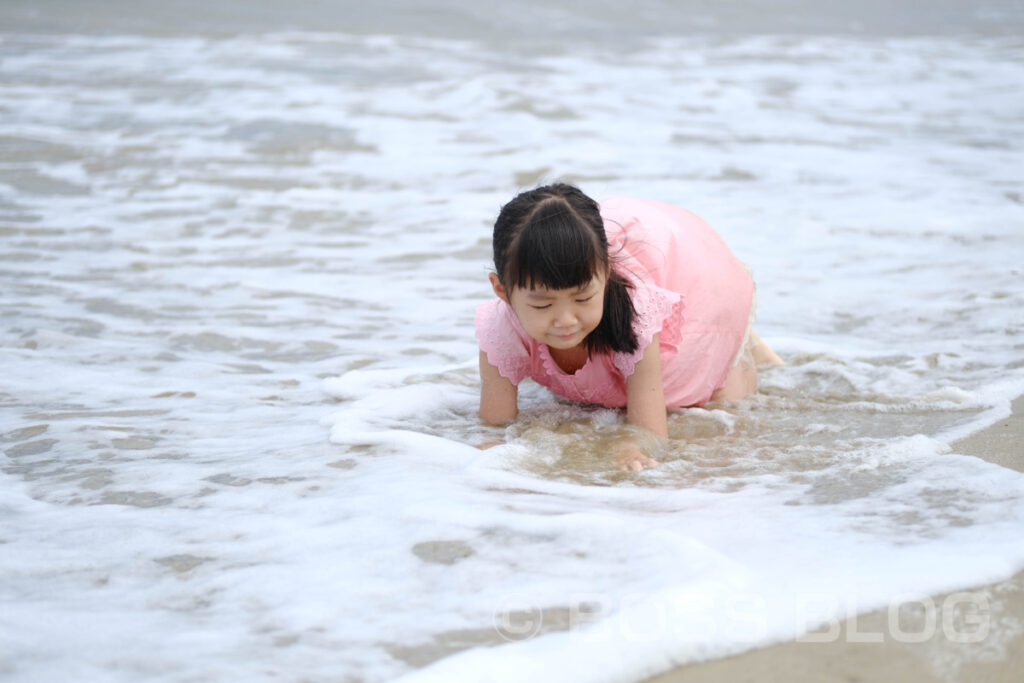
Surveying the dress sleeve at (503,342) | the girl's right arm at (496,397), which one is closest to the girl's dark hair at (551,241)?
the dress sleeve at (503,342)

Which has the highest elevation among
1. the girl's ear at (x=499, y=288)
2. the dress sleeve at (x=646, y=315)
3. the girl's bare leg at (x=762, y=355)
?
the girl's ear at (x=499, y=288)

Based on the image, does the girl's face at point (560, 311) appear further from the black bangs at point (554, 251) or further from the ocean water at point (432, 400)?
the ocean water at point (432, 400)

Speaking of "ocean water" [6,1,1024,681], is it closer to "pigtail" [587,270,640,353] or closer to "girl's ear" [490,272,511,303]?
"pigtail" [587,270,640,353]

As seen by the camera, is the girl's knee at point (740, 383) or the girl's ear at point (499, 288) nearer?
the girl's ear at point (499, 288)

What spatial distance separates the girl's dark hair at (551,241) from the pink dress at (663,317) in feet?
0.79

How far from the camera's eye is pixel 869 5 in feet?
66.7

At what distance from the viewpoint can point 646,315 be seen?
2904 mm

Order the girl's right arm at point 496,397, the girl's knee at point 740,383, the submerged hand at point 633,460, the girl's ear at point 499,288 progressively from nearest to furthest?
the submerged hand at point 633,460
the girl's ear at point 499,288
the girl's right arm at point 496,397
the girl's knee at point 740,383

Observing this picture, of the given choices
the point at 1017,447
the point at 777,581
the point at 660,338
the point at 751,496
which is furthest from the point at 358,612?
the point at 1017,447

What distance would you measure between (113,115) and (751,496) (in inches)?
313

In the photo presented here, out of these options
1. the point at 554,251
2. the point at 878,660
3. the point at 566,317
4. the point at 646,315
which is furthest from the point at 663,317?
the point at 878,660

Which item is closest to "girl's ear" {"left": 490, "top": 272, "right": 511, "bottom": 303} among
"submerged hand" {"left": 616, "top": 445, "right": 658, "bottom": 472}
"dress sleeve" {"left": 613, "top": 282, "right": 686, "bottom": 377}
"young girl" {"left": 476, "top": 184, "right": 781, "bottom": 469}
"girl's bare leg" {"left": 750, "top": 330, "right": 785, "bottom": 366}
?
"young girl" {"left": 476, "top": 184, "right": 781, "bottom": 469}

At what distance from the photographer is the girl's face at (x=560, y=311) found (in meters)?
2.64

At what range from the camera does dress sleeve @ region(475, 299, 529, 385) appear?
9.94 feet
